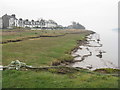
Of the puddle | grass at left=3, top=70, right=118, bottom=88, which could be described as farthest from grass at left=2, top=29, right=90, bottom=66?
grass at left=3, top=70, right=118, bottom=88

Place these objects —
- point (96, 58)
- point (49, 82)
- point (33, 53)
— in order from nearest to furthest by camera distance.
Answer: point (49, 82) < point (33, 53) < point (96, 58)

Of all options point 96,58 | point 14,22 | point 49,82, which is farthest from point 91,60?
point 14,22

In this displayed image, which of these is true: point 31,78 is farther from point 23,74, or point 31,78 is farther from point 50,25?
point 50,25

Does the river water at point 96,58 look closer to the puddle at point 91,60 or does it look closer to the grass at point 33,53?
the puddle at point 91,60

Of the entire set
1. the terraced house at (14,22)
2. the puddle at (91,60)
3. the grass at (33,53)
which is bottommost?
the puddle at (91,60)

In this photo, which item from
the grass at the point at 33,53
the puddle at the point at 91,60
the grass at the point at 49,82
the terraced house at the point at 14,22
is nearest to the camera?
the grass at the point at 49,82

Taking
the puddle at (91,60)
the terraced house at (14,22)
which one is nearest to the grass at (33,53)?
the puddle at (91,60)

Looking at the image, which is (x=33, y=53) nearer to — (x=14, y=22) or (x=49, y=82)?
(x=49, y=82)

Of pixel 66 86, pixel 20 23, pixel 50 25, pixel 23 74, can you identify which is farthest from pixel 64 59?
pixel 50 25

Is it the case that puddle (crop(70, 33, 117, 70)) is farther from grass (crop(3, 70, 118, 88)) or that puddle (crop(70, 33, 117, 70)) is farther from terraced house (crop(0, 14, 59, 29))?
terraced house (crop(0, 14, 59, 29))

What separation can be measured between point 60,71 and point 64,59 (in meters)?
11.6

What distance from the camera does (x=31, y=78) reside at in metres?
15.7

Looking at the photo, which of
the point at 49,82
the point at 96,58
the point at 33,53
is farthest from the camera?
the point at 96,58

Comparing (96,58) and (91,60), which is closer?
(91,60)
